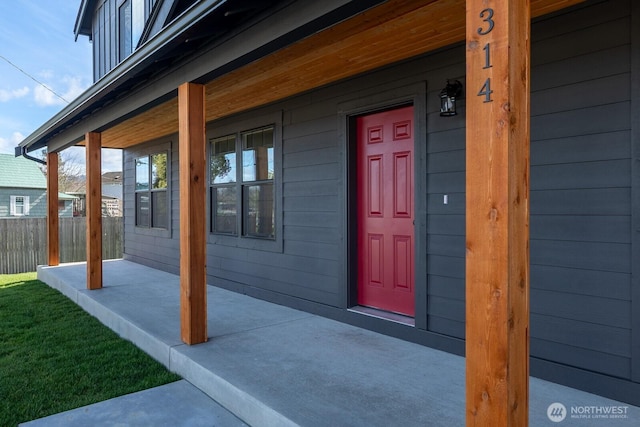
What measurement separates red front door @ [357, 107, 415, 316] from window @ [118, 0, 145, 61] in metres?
5.85

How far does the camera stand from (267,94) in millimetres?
4707

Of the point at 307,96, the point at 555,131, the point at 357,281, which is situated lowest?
the point at 357,281

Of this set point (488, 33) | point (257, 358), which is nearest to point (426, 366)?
point (257, 358)

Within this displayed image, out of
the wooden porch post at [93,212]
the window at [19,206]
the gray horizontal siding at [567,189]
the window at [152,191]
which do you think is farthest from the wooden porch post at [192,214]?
the window at [19,206]

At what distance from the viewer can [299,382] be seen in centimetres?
271

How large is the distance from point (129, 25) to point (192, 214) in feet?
21.7

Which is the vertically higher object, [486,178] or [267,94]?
[267,94]

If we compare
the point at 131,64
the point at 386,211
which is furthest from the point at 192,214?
the point at 386,211

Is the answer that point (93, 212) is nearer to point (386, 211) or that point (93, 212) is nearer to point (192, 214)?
point (192, 214)

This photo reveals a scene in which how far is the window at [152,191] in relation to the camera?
7.60m

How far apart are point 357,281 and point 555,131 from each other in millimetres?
2153

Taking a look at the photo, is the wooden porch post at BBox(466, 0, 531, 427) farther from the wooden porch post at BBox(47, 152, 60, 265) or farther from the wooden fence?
the wooden fence

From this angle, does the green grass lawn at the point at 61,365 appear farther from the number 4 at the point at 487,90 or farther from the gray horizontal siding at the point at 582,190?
the number 4 at the point at 487,90

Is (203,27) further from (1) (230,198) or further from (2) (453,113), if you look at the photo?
(1) (230,198)
